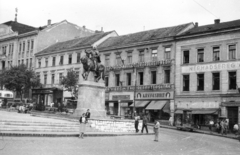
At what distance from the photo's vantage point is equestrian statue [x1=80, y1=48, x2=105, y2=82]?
2644 cm

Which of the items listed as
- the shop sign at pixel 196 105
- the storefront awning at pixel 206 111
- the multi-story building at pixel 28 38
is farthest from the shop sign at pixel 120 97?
the multi-story building at pixel 28 38

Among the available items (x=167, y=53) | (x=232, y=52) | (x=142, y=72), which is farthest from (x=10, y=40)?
(x=232, y=52)

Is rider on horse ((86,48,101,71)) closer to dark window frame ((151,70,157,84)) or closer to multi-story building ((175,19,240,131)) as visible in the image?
multi-story building ((175,19,240,131))

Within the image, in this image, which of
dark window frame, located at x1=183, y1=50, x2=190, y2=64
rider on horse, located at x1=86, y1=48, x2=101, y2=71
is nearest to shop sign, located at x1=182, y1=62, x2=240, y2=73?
dark window frame, located at x1=183, y1=50, x2=190, y2=64

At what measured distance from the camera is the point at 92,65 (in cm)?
2666

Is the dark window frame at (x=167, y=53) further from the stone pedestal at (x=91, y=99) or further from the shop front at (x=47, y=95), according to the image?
the shop front at (x=47, y=95)

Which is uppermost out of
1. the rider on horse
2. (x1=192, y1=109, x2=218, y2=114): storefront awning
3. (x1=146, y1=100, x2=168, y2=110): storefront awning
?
the rider on horse

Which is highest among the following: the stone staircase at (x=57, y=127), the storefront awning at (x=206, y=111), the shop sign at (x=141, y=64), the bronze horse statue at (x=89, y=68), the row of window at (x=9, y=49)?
the row of window at (x=9, y=49)

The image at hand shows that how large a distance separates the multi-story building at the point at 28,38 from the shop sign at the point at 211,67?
29.7 meters

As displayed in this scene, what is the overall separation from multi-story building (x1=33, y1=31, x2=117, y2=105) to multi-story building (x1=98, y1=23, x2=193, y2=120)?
176 inches

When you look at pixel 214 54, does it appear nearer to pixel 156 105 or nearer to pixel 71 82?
pixel 156 105

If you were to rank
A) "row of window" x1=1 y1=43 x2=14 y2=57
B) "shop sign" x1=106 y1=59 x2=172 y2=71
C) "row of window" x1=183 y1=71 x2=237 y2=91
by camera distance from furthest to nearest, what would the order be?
"row of window" x1=1 y1=43 x2=14 y2=57
"shop sign" x1=106 y1=59 x2=172 y2=71
"row of window" x1=183 y1=71 x2=237 y2=91

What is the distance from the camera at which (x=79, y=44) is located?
174ft

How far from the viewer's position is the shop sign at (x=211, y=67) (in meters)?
36.2
